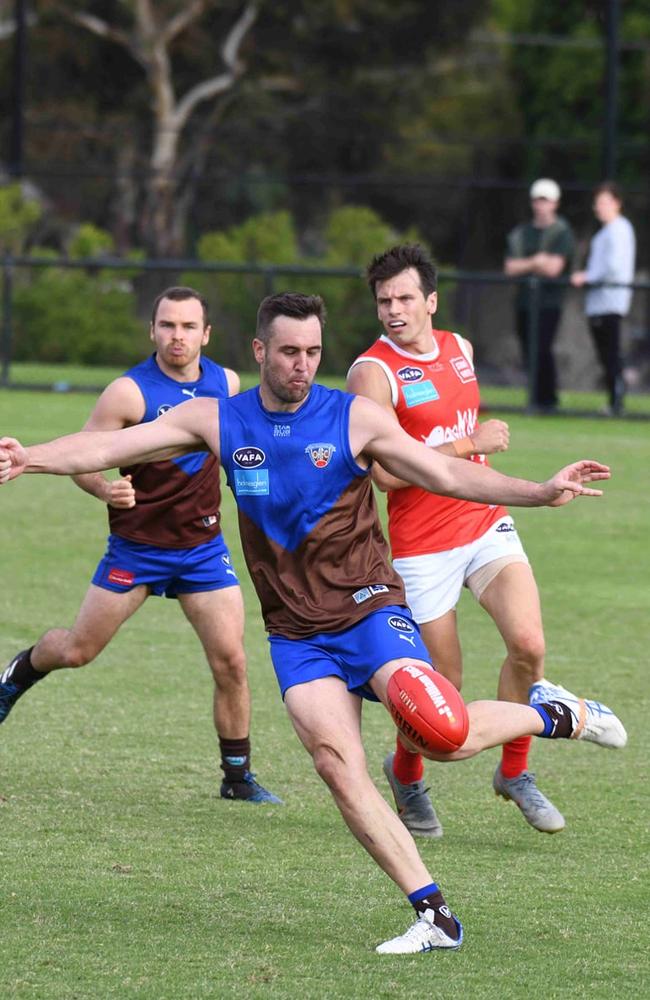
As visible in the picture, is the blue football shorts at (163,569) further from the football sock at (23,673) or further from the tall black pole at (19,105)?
the tall black pole at (19,105)

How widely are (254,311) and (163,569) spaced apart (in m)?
15.5

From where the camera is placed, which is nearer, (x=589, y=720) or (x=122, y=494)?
(x=589, y=720)

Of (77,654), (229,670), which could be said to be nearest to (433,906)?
(229,670)

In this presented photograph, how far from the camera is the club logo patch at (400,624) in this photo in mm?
6047

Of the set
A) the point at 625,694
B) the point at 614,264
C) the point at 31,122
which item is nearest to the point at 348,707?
Answer: the point at 625,694

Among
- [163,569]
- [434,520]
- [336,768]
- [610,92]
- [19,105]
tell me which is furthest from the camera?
[19,105]

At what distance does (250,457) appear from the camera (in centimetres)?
609

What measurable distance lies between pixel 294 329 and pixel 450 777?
2.89m

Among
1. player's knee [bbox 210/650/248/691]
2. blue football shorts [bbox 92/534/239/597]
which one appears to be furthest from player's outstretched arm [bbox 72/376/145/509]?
player's knee [bbox 210/650/248/691]

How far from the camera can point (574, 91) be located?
40844 millimetres

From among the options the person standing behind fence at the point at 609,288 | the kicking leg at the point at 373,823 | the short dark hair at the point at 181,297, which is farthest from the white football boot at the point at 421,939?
the person standing behind fence at the point at 609,288

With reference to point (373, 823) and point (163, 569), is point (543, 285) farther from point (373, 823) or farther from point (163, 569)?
point (373, 823)

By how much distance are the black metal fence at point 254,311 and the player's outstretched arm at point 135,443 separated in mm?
13188

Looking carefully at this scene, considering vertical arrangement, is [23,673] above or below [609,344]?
below
